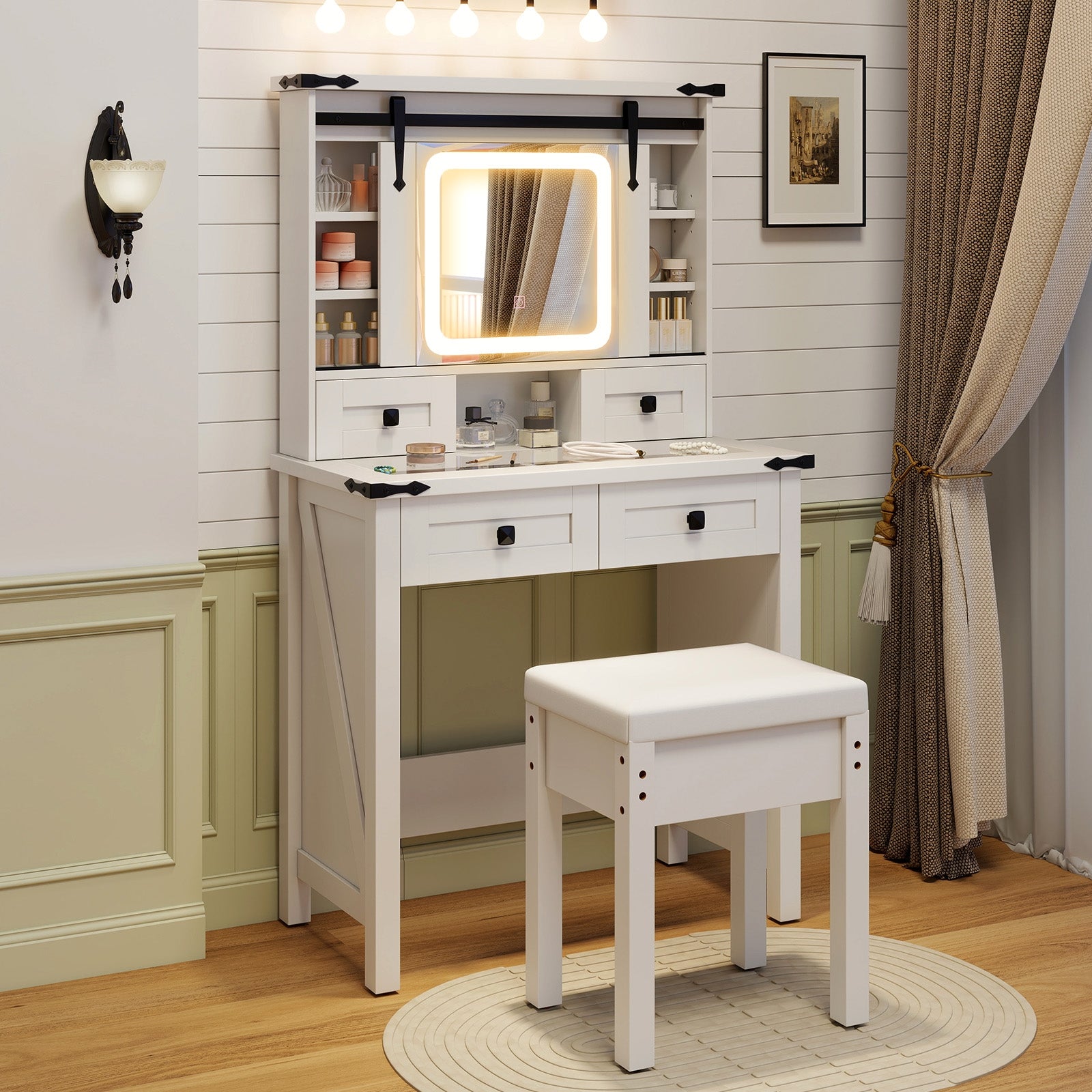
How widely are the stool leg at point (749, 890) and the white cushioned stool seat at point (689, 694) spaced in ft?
1.09

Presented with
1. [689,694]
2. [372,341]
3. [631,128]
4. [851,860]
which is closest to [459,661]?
[372,341]

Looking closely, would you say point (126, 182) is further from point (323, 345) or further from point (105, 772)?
point (105, 772)

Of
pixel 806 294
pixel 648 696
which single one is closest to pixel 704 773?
pixel 648 696

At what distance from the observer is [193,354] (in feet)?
9.63

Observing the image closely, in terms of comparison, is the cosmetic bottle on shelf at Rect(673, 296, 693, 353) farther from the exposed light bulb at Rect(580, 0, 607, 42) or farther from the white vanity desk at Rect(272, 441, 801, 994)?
the exposed light bulb at Rect(580, 0, 607, 42)

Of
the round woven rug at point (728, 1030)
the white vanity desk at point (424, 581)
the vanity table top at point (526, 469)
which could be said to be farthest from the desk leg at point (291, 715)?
the round woven rug at point (728, 1030)

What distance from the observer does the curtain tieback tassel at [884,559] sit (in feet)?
11.4

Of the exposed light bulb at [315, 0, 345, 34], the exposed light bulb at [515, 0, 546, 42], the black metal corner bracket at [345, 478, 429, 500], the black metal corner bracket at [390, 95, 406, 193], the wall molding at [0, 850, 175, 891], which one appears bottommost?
the wall molding at [0, 850, 175, 891]

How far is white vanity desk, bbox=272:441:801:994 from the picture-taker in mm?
2807

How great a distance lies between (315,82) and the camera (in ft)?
9.41

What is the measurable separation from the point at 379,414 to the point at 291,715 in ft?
2.06

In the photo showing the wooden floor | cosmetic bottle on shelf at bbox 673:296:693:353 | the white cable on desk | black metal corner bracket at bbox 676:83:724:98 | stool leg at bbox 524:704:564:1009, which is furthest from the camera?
cosmetic bottle on shelf at bbox 673:296:693:353

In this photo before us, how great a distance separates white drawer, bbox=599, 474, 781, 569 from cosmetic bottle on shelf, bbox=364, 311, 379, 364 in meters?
0.52

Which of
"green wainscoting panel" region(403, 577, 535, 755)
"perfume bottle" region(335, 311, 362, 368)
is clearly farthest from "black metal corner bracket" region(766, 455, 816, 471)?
"perfume bottle" region(335, 311, 362, 368)
